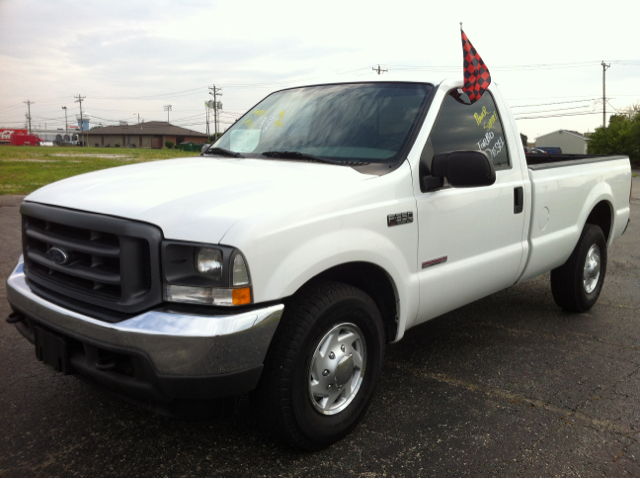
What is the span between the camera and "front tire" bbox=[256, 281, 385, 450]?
2650mm

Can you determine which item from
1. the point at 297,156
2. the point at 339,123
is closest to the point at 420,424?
the point at 297,156

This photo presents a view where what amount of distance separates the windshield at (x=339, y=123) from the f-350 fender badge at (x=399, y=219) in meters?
0.35

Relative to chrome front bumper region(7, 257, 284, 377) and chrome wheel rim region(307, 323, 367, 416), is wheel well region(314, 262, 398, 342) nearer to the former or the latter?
chrome wheel rim region(307, 323, 367, 416)

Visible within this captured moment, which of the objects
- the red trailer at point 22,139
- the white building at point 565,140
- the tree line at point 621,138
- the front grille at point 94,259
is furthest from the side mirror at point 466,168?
the red trailer at point 22,139

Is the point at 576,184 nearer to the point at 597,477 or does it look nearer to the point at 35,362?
the point at 597,477

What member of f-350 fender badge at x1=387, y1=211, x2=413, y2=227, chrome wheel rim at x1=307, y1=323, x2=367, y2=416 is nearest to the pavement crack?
chrome wheel rim at x1=307, y1=323, x2=367, y2=416

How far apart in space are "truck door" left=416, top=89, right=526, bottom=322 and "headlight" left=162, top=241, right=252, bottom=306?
126 cm

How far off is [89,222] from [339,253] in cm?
113

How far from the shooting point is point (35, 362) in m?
4.06

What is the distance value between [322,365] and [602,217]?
391 centimetres

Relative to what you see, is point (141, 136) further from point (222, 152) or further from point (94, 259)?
point (94, 259)

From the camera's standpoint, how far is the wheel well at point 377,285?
3.12m

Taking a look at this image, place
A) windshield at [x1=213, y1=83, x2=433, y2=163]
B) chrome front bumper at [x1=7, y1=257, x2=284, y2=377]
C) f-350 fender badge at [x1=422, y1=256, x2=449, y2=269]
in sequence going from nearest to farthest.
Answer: chrome front bumper at [x1=7, y1=257, x2=284, y2=377] → f-350 fender badge at [x1=422, y1=256, x2=449, y2=269] → windshield at [x1=213, y1=83, x2=433, y2=163]

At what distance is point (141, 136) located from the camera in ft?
390
